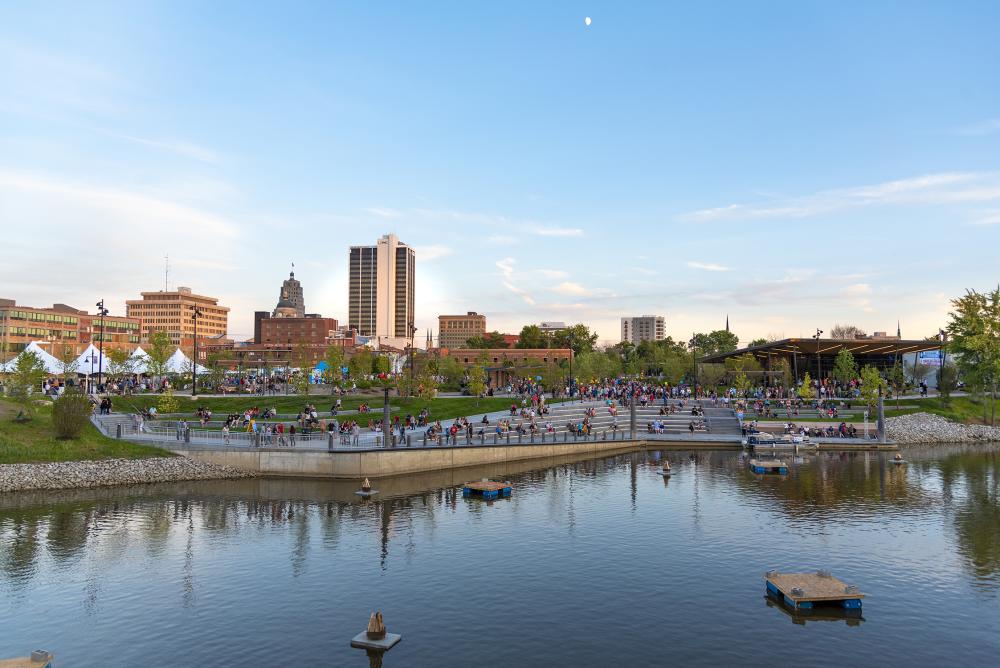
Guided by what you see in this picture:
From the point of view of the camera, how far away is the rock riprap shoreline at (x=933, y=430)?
213 feet

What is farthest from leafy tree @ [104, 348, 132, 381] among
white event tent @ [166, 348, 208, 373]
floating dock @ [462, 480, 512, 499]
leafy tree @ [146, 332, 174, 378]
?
floating dock @ [462, 480, 512, 499]

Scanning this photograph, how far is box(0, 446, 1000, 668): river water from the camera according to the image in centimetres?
1898

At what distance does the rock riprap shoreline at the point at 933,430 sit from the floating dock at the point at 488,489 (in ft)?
146

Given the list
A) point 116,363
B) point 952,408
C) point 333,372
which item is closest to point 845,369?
point 952,408

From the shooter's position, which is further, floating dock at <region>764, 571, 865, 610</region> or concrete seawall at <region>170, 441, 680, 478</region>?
concrete seawall at <region>170, 441, 680, 478</region>

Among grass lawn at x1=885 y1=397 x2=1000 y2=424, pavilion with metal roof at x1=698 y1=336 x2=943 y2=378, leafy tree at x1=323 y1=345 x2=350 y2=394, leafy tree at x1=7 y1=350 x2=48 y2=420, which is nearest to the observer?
leafy tree at x1=7 y1=350 x2=48 y2=420

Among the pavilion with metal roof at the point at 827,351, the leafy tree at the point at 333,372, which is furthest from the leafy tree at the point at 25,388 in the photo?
the pavilion with metal roof at the point at 827,351

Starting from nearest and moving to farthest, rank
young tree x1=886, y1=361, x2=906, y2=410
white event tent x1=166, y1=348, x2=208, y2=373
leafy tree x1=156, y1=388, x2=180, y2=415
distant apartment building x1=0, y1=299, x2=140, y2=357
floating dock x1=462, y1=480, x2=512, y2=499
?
floating dock x1=462, y1=480, x2=512, y2=499, leafy tree x1=156, y1=388, x2=180, y2=415, white event tent x1=166, y1=348, x2=208, y2=373, young tree x1=886, y1=361, x2=906, y2=410, distant apartment building x1=0, y1=299, x2=140, y2=357

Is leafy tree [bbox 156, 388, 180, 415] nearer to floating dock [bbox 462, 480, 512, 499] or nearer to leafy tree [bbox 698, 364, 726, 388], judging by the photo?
floating dock [bbox 462, 480, 512, 499]

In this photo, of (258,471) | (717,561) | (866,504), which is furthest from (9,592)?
(866,504)

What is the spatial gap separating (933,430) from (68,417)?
75549 mm

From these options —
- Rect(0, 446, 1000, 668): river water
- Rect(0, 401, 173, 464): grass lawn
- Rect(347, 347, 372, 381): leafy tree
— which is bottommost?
Rect(0, 446, 1000, 668): river water

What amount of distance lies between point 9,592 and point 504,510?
70.5 ft

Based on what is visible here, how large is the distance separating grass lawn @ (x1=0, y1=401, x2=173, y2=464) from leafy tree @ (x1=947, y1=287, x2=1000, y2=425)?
262ft
